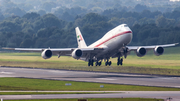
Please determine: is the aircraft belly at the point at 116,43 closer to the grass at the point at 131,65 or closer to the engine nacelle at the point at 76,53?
the engine nacelle at the point at 76,53

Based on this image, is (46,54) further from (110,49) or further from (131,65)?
(131,65)

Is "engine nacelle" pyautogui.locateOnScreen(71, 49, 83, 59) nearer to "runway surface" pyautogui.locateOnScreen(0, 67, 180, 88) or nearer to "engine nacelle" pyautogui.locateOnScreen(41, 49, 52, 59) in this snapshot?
"runway surface" pyautogui.locateOnScreen(0, 67, 180, 88)

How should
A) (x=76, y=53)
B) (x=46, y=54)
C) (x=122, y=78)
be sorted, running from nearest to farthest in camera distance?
(x=122, y=78)
(x=46, y=54)
(x=76, y=53)

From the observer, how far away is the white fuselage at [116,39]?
6369 centimetres

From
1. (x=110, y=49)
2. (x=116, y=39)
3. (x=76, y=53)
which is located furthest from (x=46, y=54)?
(x=116, y=39)

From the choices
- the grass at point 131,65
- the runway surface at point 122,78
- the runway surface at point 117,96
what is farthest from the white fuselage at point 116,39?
the runway surface at point 117,96

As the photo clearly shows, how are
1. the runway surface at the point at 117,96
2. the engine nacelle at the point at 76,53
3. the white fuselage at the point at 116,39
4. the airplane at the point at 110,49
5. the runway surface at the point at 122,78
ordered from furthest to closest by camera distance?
the engine nacelle at the point at 76,53 → the airplane at the point at 110,49 → the white fuselage at the point at 116,39 → the runway surface at the point at 122,78 → the runway surface at the point at 117,96

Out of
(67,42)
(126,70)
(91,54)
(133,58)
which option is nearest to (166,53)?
(133,58)

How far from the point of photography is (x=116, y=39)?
6500cm

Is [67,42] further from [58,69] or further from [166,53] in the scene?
[58,69]

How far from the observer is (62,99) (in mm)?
37562

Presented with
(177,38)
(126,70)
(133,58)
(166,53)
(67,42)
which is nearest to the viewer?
(126,70)

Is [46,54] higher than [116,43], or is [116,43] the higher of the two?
[116,43]

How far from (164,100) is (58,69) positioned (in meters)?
54.4
